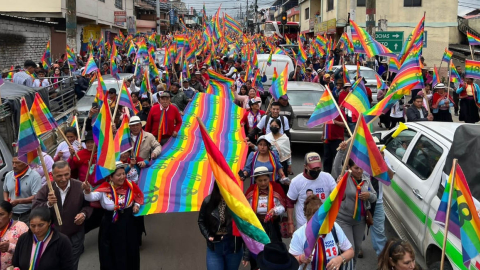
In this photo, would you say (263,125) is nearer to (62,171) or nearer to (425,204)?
(425,204)

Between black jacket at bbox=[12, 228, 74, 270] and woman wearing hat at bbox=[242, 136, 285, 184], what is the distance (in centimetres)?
236

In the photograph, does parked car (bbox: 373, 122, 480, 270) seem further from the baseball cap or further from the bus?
the bus

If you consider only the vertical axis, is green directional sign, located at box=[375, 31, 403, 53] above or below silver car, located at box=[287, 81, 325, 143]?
above

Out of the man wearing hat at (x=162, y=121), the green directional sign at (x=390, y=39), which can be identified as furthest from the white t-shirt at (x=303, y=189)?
the green directional sign at (x=390, y=39)

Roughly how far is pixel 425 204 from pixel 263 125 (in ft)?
10.6

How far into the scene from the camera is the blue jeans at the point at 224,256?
460 centimetres

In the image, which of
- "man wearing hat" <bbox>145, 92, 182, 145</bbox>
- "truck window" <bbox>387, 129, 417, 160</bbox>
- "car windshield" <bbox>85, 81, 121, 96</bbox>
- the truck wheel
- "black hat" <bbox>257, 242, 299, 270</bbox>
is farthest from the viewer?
"car windshield" <bbox>85, 81, 121, 96</bbox>

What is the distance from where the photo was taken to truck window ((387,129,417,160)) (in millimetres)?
6271

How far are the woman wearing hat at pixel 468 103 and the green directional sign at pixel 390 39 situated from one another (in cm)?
417

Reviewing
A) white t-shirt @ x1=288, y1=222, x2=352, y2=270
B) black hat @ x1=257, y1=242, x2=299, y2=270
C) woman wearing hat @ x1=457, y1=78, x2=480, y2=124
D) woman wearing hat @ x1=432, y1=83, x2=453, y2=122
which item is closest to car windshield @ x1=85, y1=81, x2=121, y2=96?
woman wearing hat @ x1=432, y1=83, x2=453, y2=122

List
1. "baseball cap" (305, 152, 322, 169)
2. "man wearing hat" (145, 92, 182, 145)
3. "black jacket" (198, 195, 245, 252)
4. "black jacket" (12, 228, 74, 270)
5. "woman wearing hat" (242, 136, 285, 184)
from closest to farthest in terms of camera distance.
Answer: "black jacket" (12, 228, 74, 270)
"black jacket" (198, 195, 245, 252)
"baseball cap" (305, 152, 322, 169)
"woman wearing hat" (242, 136, 285, 184)
"man wearing hat" (145, 92, 182, 145)

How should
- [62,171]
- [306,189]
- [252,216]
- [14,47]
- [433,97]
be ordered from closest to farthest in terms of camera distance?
[252,216]
[62,171]
[306,189]
[433,97]
[14,47]

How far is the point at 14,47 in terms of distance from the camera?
22.6 metres

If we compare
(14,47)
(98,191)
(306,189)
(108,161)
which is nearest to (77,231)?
(98,191)
